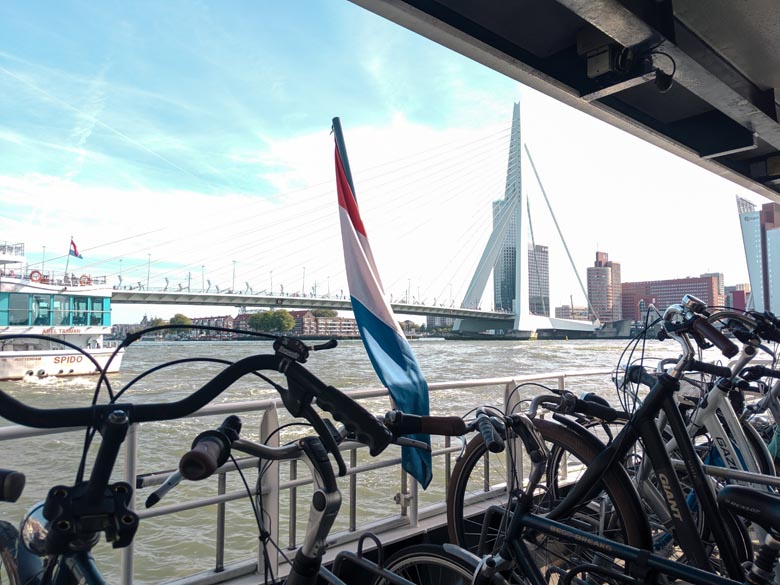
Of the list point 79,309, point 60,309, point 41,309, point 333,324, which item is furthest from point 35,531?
point 79,309

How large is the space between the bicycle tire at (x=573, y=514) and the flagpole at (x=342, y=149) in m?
1.12

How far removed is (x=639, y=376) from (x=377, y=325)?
0.90 metres

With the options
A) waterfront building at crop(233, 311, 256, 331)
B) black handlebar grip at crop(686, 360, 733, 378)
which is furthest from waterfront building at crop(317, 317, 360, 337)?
black handlebar grip at crop(686, 360, 733, 378)

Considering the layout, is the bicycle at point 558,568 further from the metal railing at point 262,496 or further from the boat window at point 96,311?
the boat window at point 96,311

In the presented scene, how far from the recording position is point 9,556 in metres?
0.95

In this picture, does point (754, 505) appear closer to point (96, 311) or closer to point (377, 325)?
point (377, 325)

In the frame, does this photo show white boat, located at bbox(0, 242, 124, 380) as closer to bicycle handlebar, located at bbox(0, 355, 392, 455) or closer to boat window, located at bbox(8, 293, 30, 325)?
boat window, located at bbox(8, 293, 30, 325)

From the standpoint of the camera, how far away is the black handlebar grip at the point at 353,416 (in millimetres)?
868

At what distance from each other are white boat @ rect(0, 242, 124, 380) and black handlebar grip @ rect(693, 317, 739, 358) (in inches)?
683

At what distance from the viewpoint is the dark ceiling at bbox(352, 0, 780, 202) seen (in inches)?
75.9

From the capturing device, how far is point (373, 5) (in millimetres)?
1795

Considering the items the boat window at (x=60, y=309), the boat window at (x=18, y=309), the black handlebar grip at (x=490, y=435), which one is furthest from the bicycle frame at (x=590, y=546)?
the boat window at (x=60, y=309)

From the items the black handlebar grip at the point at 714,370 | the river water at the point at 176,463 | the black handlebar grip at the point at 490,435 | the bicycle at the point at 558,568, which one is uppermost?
the black handlebar grip at the point at 714,370

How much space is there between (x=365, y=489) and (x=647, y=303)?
156 inches
